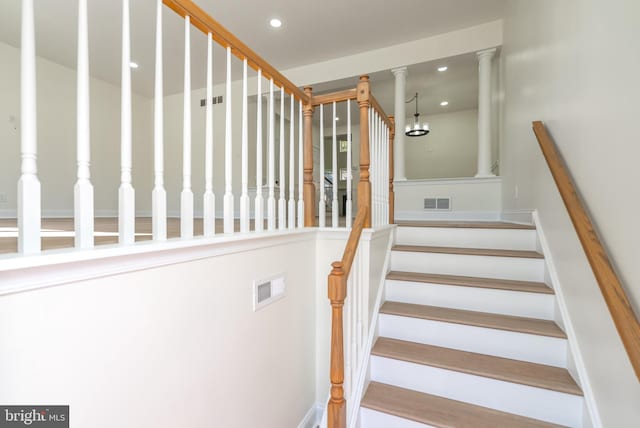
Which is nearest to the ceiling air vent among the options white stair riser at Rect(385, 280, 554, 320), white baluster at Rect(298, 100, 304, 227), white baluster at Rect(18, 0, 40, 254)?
white stair riser at Rect(385, 280, 554, 320)

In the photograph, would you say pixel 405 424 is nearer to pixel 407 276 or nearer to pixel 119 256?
pixel 407 276

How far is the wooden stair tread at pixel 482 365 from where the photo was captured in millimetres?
1508

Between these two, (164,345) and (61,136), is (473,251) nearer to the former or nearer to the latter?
(164,345)

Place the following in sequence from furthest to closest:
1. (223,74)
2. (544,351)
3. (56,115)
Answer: (223,74) → (56,115) → (544,351)

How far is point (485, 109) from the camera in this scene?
4047 millimetres

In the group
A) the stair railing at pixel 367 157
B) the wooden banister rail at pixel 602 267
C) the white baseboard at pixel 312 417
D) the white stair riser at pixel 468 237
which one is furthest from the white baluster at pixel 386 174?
the white baseboard at pixel 312 417

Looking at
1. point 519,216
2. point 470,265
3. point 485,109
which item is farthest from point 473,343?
point 485,109

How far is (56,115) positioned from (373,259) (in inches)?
220

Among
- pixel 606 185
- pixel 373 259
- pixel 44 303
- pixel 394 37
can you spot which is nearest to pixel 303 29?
pixel 394 37

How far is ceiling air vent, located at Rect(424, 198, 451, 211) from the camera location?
428 cm

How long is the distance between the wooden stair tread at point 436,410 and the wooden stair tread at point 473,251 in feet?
3.43

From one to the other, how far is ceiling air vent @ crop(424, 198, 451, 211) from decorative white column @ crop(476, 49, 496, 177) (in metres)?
0.57

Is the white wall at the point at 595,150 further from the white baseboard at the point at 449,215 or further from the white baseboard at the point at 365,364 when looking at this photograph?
the white baseboard at the point at 449,215

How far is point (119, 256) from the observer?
873 mm
